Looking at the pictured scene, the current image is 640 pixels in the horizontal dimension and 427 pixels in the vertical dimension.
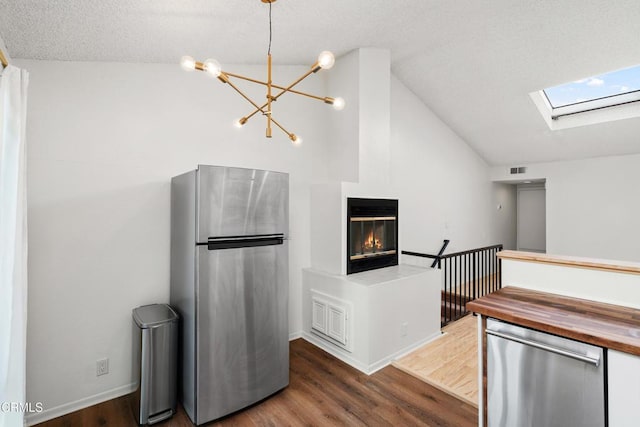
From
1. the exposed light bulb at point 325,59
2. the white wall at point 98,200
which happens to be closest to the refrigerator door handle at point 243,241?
the white wall at point 98,200

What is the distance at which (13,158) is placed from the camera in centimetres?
162

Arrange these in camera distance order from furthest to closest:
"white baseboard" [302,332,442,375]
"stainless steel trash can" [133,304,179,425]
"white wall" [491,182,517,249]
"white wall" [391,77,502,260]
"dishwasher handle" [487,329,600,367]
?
"white wall" [491,182,517,249] < "white wall" [391,77,502,260] < "white baseboard" [302,332,442,375] < "stainless steel trash can" [133,304,179,425] < "dishwasher handle" [487,329,600,367]

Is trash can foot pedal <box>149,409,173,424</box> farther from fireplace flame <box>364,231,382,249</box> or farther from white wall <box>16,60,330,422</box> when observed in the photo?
fireplace flame <box>364,231,382,249</box>

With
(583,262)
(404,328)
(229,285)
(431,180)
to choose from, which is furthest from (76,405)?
(431,180)

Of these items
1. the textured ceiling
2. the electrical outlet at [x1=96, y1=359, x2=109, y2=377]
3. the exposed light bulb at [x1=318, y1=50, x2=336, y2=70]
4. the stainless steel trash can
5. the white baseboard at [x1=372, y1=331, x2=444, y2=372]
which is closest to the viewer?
the exposed light bulb at [x1=318, y1=50, x2=336, y2=70]

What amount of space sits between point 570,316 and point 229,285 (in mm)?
2082

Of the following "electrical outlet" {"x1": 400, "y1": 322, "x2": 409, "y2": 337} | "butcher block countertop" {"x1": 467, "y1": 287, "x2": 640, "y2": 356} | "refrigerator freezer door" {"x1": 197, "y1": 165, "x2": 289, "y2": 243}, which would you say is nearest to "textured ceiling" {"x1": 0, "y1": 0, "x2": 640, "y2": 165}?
"refrigerator freezer door" {"x1": 197, "y1": 165, "x2": 289, "y2": 243}

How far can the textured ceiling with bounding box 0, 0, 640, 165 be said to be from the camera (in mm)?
1948

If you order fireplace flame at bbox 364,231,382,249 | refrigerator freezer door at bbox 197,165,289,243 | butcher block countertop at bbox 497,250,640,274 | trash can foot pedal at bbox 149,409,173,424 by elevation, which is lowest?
trash can foot pedal at bbox 149,409,173,424

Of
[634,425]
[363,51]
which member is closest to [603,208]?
[363,51]

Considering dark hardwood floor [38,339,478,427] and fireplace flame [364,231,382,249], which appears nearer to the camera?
dark hardwood floor [38,339,478,427]

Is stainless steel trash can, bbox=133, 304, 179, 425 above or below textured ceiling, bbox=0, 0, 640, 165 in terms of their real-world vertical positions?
below

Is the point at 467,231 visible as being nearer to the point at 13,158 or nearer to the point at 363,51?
the point at 363,51

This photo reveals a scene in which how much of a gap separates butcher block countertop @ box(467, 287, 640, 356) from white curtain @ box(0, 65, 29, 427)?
2.46 m
